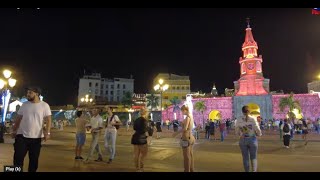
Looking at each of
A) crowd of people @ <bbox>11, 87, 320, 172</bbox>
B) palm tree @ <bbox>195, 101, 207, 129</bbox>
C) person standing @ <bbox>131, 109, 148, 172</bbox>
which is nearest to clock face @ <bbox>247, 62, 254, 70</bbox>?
palm tree @ <bbox>195, 101, 207, 129</bbox>

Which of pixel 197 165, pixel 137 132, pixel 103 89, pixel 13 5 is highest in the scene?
pixel 103 89

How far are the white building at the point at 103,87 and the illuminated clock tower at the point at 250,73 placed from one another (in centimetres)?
4296

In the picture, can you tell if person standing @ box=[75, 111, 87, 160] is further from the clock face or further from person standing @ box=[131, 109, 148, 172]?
the clock face

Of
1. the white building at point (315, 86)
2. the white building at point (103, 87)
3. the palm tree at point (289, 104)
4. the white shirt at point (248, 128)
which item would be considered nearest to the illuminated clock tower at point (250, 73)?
the palm tree at point (289, 104)

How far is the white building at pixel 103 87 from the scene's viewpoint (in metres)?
88.4

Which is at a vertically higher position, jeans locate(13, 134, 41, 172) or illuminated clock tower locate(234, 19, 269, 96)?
illuminated clock tower locate(234, 19, 269, 96)

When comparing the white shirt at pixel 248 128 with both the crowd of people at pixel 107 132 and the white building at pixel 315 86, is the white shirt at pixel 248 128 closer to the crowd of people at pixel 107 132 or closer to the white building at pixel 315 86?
the crowd of people at pixel 107 132

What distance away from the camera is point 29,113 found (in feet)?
17.1

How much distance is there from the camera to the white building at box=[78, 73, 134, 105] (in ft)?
290

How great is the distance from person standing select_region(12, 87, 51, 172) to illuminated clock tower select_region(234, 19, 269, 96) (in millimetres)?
56529

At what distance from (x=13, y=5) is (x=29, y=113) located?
3629 mm
